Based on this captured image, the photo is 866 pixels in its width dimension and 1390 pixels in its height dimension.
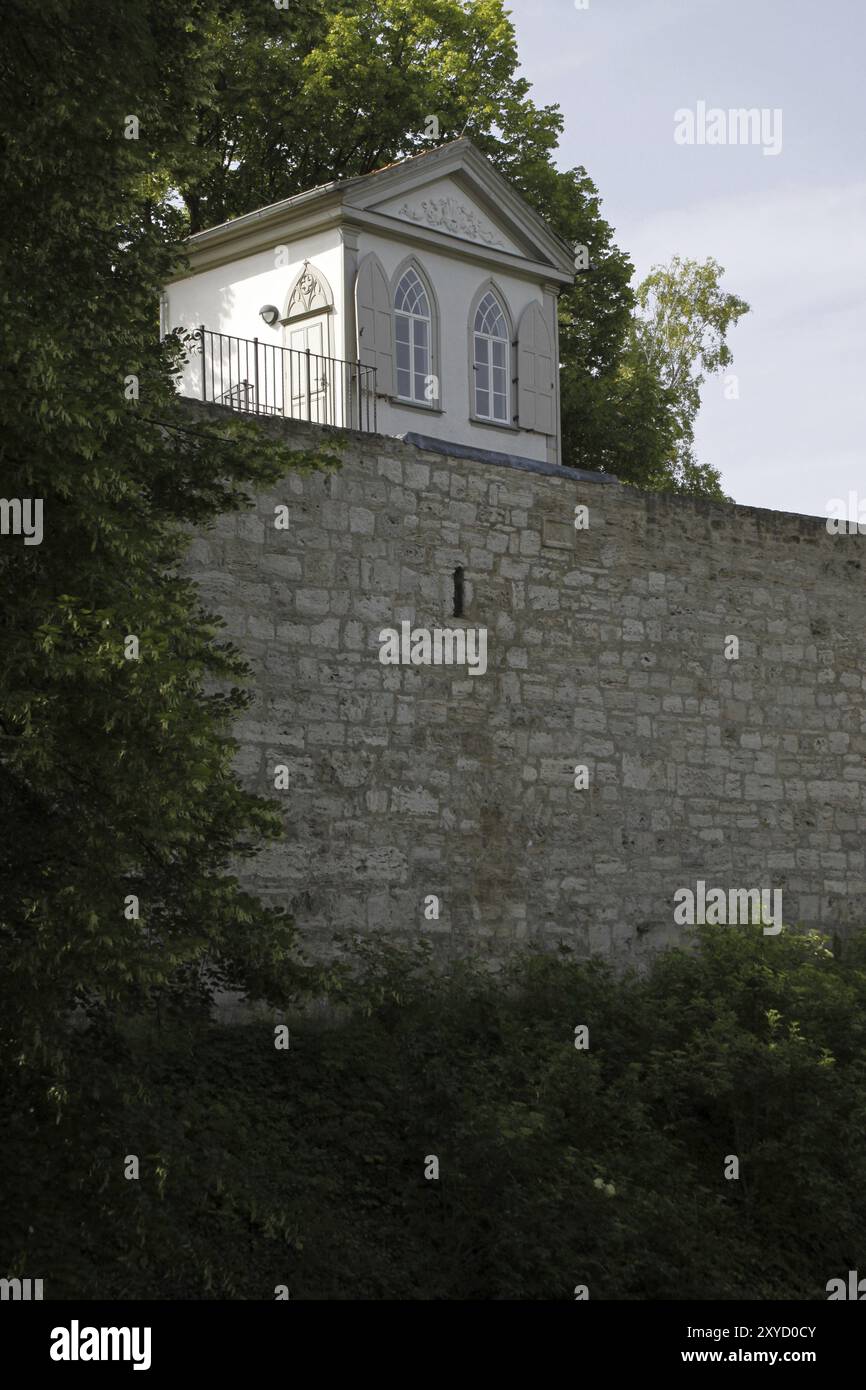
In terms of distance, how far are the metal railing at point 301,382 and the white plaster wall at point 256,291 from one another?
24 cm

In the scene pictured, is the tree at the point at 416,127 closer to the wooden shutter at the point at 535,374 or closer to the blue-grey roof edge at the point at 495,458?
the wooden shutter at the point at 535,374

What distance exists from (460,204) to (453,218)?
25cm

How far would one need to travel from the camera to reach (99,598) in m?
7.52

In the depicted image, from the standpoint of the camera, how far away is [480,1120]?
10219 millimetres

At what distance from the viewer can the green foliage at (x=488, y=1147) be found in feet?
27.1

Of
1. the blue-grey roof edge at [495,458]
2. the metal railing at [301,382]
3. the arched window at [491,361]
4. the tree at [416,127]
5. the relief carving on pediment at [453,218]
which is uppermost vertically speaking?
the tree at [416,127]

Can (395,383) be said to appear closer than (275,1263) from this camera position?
No

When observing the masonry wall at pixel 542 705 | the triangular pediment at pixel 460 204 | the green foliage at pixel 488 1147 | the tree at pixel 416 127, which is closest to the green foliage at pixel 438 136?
the tree at pixel 416 127

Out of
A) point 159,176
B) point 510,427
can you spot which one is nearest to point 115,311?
point 159,176

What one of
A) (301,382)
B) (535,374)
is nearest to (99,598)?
(301,382)

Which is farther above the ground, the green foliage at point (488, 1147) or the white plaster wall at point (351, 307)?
the white plaster wall at point (351, 307)

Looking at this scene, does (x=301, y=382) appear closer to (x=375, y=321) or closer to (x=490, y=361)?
(x=375, y=321)
